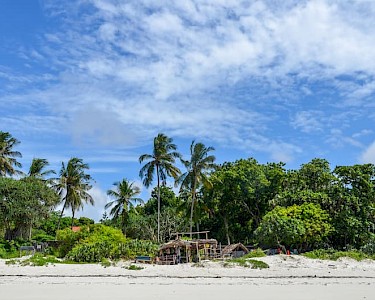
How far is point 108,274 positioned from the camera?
21.9 m

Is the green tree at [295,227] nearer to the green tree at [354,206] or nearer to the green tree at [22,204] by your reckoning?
the green tree at [354,206]

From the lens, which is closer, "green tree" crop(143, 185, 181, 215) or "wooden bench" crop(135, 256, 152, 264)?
"wooden bench" crop(135, 256, 152, 264)

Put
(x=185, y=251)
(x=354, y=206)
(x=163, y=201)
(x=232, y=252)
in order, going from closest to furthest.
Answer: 1. (x=185, y=251)
2. (x=232, y=252)
3. (x=354, y=206)
4. (x=163, y=201)

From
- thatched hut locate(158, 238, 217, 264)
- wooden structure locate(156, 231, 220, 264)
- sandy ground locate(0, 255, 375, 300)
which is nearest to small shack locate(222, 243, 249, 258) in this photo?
wooden structure locate(156, 231, 220, 264)

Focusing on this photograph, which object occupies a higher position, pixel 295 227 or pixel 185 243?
pixel 295 227

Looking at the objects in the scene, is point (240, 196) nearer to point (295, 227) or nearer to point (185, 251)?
point (295, 227)

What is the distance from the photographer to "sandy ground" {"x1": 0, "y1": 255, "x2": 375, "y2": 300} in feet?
44.5

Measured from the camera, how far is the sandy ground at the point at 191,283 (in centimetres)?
1356

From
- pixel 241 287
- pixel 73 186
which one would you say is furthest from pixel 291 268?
pixel 73 186

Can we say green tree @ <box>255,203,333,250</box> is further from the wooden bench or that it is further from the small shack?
the wooden bench

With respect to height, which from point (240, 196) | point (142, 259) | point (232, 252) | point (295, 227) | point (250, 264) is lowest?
point (250, 264)

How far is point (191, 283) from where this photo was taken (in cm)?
1750

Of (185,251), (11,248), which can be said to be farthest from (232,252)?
(11,248)

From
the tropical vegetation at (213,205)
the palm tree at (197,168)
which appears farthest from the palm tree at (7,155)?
the palm tree at (197,168)
